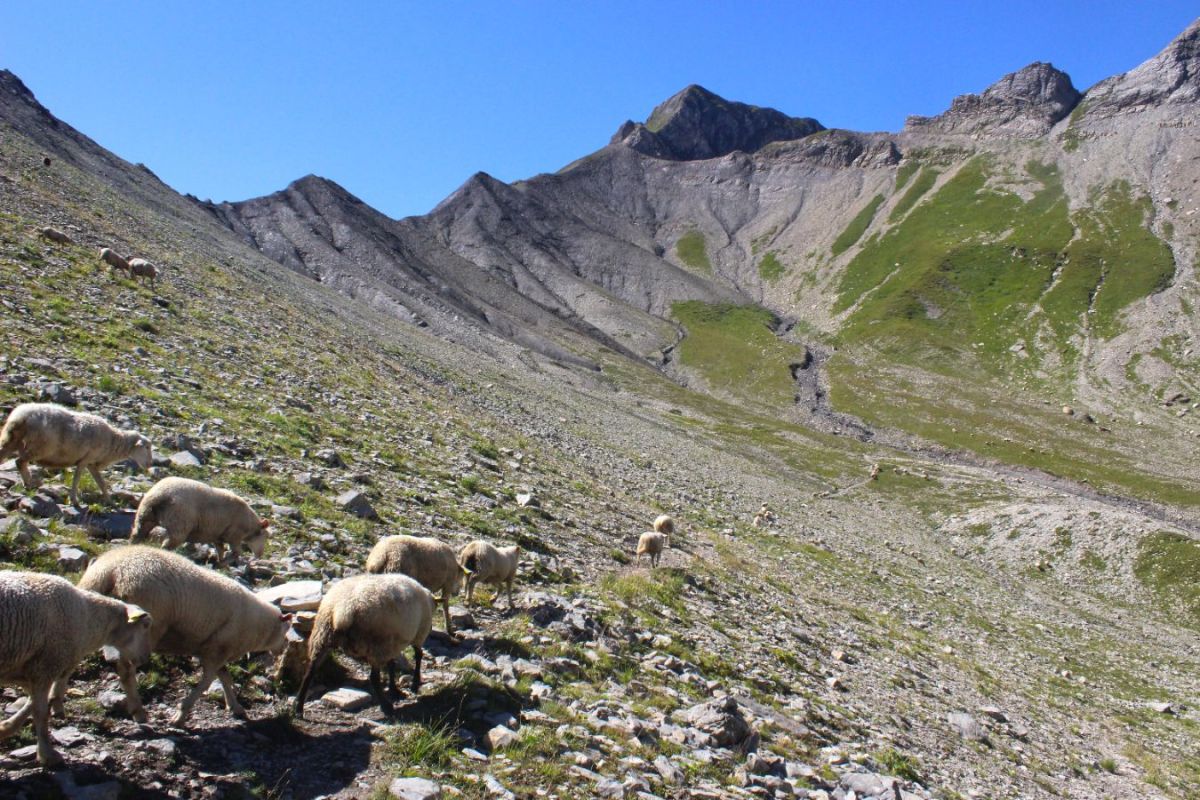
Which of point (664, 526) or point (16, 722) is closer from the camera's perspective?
point (16, 722)

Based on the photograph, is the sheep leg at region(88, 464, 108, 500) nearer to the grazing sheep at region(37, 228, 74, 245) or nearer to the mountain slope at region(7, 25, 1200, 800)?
the mountain slope at region(7, 25, 1200, 800)

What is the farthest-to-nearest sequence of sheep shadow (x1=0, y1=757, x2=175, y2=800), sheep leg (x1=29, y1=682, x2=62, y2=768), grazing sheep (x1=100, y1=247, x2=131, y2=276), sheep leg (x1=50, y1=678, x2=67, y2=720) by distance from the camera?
1. grazing sheep (x1=100, y1=247, x2=131, y2=276)
2. sheep leg (x1=50, y1=678, x2=67, y2=720)
3. sheep leg (x1=29, y1=682, x2=62, y2=768)
4. sheep shadow (x1=0, y1=757, x2=175, y2=800)

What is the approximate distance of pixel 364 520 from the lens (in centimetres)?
1462

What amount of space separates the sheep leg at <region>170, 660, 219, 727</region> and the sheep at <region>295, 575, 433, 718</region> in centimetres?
98

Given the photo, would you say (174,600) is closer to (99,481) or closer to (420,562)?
(420,562)

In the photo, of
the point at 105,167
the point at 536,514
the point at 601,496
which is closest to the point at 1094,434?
the point at 601,496

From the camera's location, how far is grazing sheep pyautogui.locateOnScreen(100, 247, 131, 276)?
3234cm

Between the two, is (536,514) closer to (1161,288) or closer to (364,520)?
(364,520)

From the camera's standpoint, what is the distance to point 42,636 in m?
6.12

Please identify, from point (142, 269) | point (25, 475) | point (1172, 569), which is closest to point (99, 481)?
point (25, 475)

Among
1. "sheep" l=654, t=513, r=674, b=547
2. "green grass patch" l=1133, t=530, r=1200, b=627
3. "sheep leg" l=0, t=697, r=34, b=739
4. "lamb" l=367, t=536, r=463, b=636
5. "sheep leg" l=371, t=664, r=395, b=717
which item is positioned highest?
"green grass patch" l=1133, t=530, r=1200, b=627

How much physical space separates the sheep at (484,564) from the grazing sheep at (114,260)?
1162 inches

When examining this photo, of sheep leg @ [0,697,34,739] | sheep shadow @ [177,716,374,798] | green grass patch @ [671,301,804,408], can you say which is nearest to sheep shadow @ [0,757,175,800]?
sheep leg @ [0,697,34,739]

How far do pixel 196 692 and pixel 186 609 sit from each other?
90 centimetres
